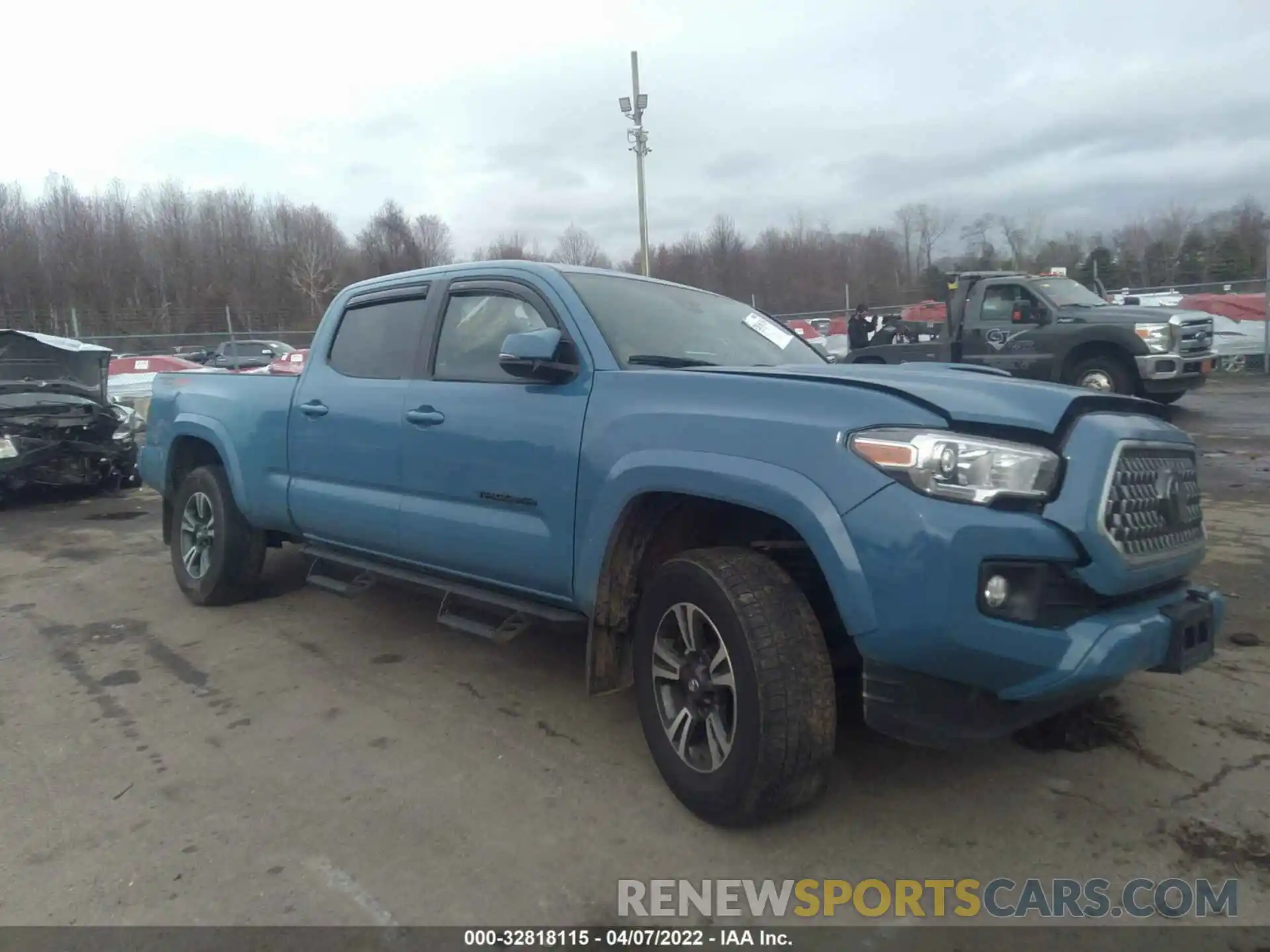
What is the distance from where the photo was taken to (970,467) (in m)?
2.56

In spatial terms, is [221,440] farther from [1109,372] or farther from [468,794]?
[1109,372]

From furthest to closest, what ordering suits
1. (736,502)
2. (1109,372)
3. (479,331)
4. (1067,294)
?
(1067,294), (1109,372), (479,331), (736,502)

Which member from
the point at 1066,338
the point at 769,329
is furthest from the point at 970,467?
the point at 1066,338

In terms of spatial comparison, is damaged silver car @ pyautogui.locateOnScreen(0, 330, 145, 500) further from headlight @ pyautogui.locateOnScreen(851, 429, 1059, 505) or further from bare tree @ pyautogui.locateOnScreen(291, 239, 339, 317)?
bare tree @ pyautogui.locateOnScreen(291, 239, 339, 317)

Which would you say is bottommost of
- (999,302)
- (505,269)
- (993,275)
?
(505,269)

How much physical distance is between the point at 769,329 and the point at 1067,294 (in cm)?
1018

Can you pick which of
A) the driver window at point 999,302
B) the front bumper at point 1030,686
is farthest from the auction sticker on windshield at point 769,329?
the driver window at point 999,302

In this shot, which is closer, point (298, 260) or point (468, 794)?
point (468, 794)

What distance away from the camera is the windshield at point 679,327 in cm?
378

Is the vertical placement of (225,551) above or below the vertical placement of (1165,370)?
below

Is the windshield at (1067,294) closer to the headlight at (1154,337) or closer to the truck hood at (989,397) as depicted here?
the headlight at (1154,337)

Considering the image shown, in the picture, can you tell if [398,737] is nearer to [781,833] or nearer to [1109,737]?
[781,833]

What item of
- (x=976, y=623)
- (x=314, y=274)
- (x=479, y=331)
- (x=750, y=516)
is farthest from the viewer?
(x=314, y=274)

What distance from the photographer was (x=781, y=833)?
2.98 m
